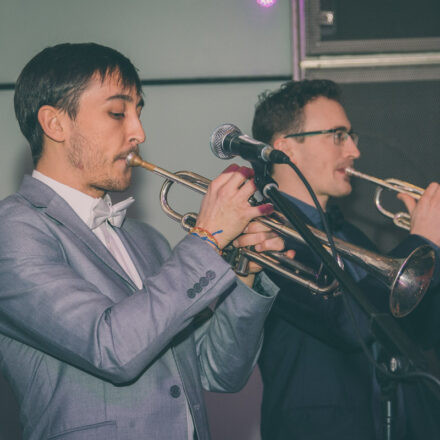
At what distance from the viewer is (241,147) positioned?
1273mm

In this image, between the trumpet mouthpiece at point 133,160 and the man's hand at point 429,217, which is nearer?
the trumpet mouthpiece at point 133,160

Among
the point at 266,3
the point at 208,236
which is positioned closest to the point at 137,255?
the point at 208,236

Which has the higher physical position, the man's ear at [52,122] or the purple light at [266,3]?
the purple light at [266,3]

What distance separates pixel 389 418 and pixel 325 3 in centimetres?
204

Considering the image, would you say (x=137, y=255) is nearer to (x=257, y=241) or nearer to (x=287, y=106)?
(x=257, y=241)

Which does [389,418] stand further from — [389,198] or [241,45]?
[241,45]

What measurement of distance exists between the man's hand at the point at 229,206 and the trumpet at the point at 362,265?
198 millimetres

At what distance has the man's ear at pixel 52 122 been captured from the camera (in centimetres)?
165

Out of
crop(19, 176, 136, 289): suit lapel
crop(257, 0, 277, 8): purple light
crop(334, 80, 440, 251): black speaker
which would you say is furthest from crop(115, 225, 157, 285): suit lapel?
crop(257, 0, 277, 8): purple light

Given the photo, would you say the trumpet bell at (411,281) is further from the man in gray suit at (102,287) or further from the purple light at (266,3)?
the purple light at (266,3)

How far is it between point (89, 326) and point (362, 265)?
2.51 feet

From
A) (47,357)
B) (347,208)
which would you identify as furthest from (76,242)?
(347,208)

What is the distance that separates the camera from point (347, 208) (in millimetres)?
2746

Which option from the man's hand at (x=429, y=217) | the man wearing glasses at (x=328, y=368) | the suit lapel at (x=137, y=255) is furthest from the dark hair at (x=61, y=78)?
the man's hand at (x=429, y=217)
